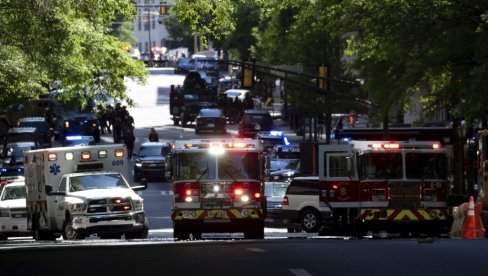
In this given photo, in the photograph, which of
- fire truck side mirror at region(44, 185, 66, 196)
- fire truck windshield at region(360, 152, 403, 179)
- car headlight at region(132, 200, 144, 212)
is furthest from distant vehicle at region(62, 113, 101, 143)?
fire truck windshield at region(360, 152, 403, 179)

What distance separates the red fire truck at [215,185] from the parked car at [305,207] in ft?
28.7

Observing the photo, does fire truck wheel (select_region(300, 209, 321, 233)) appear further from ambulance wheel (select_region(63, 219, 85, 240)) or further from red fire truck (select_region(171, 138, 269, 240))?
red fire truck (select_region(171, 138, 269, 240))

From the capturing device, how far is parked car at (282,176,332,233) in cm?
3784

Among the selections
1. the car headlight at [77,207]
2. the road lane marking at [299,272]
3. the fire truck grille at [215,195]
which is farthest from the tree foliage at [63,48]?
the road lane marking at [299,272]

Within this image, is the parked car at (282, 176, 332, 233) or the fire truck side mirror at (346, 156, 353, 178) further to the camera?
the parked car at (282, 176, 332, 233)

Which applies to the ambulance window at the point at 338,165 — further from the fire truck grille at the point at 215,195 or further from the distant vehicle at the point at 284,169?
the distant vehicle at the point at 284,169

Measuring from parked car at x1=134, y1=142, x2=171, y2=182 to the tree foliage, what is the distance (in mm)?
5263

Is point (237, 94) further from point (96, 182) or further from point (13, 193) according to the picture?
point (96, 182)

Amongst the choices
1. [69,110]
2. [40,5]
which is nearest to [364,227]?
[40,5]

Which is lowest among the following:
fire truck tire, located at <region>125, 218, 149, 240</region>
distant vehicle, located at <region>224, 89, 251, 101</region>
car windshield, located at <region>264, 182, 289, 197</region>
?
fire truck tire, located at <region>125, 218, 149, 240</region>

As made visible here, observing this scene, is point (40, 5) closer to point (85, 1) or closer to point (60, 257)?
point (85, 1)

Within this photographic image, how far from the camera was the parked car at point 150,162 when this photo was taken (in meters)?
58.4

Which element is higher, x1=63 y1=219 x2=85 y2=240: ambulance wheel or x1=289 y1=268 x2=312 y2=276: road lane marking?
x1=289 y1=268 x2=312 y2=276: road lane marking

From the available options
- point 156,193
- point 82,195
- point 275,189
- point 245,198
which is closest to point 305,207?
point 275,189
